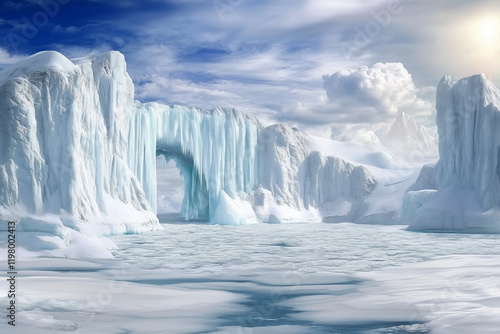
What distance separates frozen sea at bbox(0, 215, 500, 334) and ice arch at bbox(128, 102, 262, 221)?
31.4m

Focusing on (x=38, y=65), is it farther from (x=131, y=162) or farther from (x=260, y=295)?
(x=260, y=295)


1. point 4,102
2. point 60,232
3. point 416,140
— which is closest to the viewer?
point 60,232

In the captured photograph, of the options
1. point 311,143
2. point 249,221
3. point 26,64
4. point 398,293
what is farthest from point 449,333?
point 311,143

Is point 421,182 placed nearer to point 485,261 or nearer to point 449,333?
point 485,261

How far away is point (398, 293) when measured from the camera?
1067 cm

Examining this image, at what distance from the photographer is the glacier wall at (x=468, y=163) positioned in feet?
117

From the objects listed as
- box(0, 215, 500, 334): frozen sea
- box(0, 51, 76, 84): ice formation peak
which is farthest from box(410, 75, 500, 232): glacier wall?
box(0, 51, 76, 84): ice formation peak

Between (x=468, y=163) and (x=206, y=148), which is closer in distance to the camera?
(x=468, y=163)

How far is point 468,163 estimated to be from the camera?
38.2 metres

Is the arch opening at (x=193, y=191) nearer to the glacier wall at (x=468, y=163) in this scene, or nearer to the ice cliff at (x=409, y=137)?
the glacier wall at (x=468, y=163)

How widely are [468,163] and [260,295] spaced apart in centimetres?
3120

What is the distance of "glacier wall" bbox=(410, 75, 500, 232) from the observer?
1404 inches

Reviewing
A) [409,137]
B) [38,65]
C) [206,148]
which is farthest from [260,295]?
[409,137]

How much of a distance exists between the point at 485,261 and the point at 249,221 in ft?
116
